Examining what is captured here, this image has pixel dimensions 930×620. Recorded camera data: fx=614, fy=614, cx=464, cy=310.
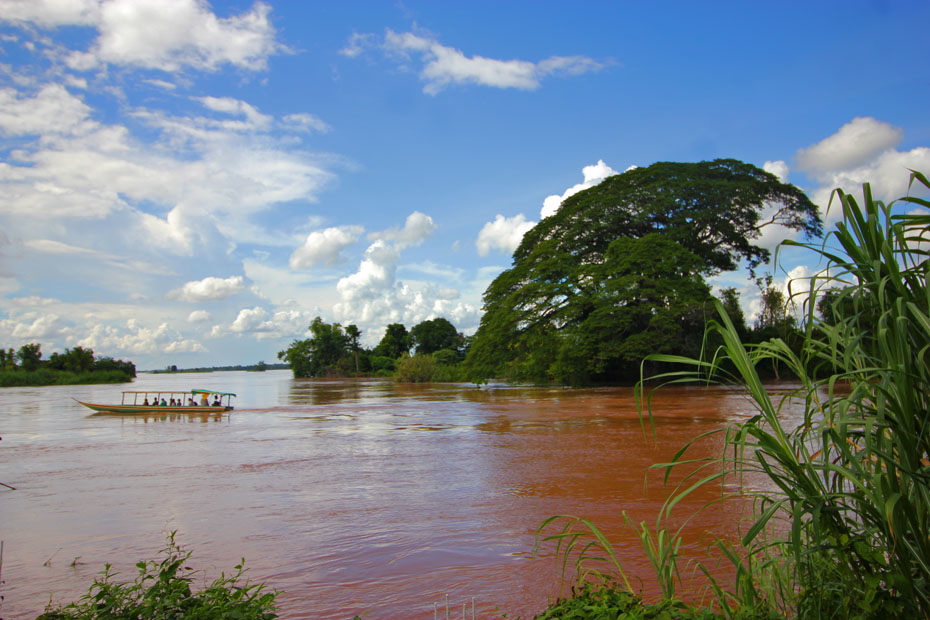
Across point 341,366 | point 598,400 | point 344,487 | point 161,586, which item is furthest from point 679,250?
point 341,366

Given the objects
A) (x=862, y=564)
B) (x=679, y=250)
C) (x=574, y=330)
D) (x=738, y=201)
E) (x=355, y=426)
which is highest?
(x=738, y=201)

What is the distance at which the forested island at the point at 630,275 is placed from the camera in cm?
2761

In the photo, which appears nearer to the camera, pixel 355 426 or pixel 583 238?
pixel 355 426

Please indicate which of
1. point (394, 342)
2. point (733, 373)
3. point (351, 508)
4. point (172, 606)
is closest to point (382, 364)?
point (394, 342)

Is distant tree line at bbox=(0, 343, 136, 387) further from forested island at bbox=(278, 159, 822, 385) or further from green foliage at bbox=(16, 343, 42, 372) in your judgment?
forested island at bbox=(278, 159, 822, 385)

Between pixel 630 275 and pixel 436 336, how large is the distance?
5089 centimetres

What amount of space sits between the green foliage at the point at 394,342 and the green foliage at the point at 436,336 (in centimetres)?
587

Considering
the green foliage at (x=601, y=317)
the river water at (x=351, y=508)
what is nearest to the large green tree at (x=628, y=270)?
the green foliage at (x=601, y=317)

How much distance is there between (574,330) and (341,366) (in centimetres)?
5948

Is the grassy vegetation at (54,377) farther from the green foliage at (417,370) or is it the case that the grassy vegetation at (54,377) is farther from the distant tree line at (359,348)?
the green foliage at (417,370)

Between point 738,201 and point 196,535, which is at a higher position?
point 738,201

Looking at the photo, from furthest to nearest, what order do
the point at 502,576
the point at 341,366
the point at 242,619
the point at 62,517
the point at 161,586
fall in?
the point at 341,366 < the point at 62,517 < the point at 502,576 < the point at 161,586 < the point at 242,619

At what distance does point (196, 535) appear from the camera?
6203mm

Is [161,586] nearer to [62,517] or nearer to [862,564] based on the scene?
[862,564]
